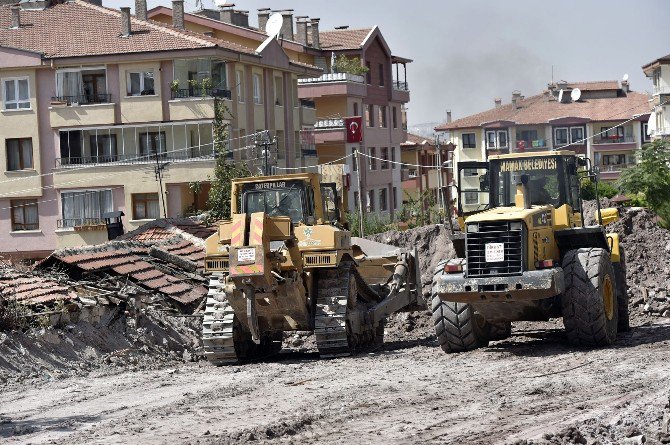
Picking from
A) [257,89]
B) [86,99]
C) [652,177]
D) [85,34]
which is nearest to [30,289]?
[652,177]

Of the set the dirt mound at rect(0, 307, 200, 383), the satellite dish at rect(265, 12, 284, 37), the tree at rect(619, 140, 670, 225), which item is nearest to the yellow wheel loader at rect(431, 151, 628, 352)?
the dirt mound at rect(0, 307, 200, 383)

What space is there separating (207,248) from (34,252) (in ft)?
124

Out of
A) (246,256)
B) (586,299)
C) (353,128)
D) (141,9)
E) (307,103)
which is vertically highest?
(141,9)

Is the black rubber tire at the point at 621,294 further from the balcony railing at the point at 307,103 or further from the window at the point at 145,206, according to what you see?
the balcony railing at the point at 307,103

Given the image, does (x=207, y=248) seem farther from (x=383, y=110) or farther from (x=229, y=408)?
(x=383, y=110)

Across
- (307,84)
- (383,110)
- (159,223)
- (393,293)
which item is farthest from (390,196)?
(393,293)

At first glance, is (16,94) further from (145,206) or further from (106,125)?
(145,206)

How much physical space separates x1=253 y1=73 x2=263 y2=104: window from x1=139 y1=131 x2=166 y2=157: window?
6.03m

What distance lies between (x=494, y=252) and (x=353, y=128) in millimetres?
50001

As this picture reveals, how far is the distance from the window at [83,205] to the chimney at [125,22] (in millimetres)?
7036

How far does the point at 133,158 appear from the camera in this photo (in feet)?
187

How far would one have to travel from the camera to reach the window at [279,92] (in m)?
64.2

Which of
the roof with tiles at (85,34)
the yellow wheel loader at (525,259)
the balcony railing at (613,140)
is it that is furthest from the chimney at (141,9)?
the balcony railing at (613,140)

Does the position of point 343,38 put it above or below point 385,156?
above
